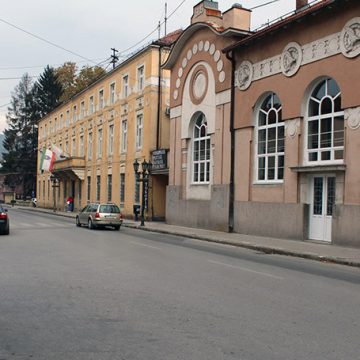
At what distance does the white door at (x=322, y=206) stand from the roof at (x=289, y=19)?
592 cm

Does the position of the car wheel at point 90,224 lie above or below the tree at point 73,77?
below

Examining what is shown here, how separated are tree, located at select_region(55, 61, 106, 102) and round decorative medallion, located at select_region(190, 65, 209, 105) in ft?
142

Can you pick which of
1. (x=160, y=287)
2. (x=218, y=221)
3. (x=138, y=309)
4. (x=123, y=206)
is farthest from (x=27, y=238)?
(x=123, y=206)

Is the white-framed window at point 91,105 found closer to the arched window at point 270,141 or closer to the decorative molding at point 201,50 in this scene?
the decorative molding at point 201,50

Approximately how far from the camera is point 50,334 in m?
5.76

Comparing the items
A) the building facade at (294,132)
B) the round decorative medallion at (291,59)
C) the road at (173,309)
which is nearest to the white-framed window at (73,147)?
the building facade at (294,132)

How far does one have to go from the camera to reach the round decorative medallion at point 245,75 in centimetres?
2194

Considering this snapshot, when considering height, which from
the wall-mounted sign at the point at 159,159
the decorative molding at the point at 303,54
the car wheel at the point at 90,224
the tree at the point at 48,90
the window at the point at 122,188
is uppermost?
the tree at the point at 48,90

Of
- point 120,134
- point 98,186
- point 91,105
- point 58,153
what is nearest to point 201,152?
point 120,134

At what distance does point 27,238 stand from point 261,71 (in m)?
11.7

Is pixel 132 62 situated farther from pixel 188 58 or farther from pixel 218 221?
pixel 218 221

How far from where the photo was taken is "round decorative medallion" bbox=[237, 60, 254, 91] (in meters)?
21.9

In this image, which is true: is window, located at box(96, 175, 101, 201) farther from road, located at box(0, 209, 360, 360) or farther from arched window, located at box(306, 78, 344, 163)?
road, located at box(0, 209, 360, 360)

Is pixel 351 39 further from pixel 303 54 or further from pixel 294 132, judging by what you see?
pixel 294 132
